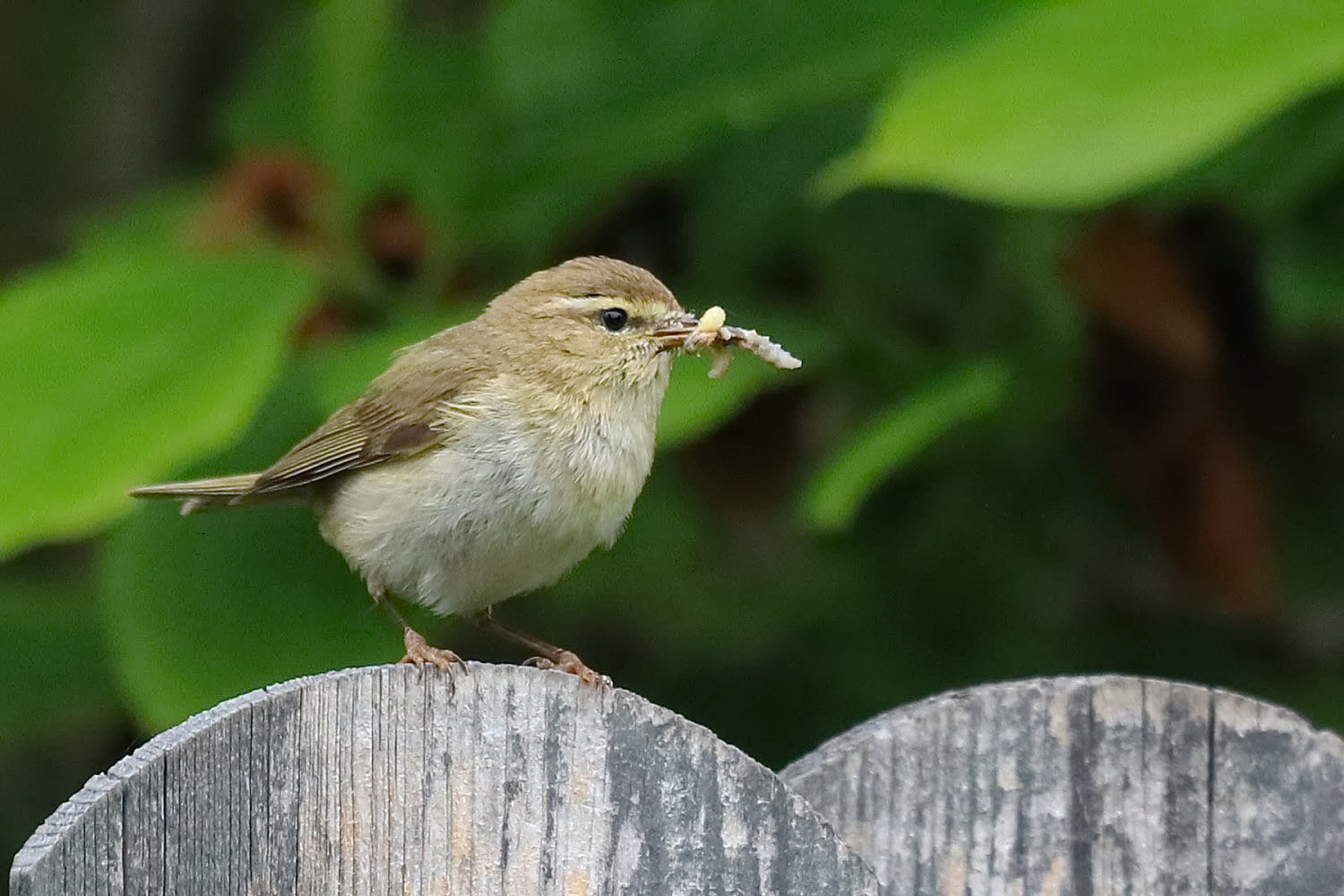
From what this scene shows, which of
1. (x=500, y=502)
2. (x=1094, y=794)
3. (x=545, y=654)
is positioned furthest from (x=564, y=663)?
(x=1094, y=794)

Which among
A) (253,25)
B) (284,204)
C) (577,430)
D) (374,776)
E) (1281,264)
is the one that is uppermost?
(253,25)

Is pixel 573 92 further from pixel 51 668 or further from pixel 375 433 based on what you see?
pixel 51 668

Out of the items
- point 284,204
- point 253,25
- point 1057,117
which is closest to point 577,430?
point 284,204

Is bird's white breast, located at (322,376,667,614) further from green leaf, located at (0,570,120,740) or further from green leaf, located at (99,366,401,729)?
green leaf, located at (0,570,120,740)

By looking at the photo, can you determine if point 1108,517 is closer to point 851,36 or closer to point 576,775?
point 851,36

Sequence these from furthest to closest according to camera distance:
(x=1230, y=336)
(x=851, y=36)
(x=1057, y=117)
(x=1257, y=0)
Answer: (x=1230, y=336) → (x=851, y=36) → (x=1257, y=0) → (x=1057, y=117)

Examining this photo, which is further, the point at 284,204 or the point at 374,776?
the point at 284,204

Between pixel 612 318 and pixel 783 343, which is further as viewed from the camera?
pixel 612 318
